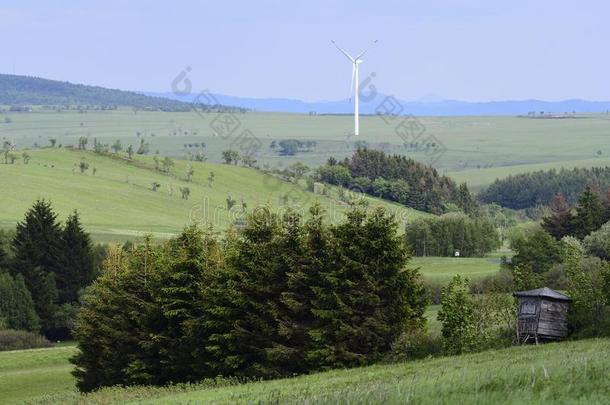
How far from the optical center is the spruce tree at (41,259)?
427 ft

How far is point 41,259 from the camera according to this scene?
14088cm

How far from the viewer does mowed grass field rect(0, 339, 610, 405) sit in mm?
21062

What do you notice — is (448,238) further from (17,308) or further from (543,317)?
(543,317)

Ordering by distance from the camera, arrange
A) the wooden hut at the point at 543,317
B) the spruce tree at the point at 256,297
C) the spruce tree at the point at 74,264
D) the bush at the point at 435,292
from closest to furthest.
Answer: the wooden hut at the point at 543,317 < the spruce tree at the point at 256,297 < the bush at the point at 435,292 < the spruce tree at the point at 74,264

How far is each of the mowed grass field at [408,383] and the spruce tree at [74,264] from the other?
117 ft

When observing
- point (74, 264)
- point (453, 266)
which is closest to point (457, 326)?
point (74, 264)

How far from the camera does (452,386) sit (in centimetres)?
2311

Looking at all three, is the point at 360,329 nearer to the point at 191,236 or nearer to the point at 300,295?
the point at 300,295

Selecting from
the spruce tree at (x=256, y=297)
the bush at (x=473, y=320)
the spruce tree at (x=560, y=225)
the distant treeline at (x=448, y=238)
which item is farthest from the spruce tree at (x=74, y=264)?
the bush at (x=473, y=320)

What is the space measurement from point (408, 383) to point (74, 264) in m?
117

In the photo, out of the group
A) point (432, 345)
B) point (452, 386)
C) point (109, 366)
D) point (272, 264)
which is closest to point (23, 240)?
point (109, 366)

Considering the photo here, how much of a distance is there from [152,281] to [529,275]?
2214cm

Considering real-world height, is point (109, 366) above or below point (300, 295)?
below

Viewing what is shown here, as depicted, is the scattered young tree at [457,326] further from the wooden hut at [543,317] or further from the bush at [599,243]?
the bush at [599,243]
